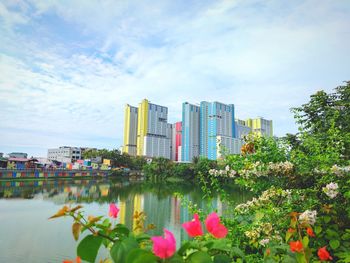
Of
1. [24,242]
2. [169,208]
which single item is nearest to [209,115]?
[169,208]

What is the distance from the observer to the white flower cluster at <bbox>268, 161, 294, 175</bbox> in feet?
5.75

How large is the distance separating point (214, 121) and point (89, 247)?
50.9 metres

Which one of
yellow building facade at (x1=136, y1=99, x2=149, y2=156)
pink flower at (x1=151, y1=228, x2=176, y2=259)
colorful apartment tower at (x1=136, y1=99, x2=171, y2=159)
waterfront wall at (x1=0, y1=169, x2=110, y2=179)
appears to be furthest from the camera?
yellow building facade at (x1=136, y1=99, x2=149, y2=156)

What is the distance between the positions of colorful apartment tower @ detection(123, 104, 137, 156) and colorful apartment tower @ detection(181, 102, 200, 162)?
1234cm

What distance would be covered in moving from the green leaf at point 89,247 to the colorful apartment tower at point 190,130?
51.8m

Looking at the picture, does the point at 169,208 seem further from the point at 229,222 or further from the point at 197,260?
the point at 197,260

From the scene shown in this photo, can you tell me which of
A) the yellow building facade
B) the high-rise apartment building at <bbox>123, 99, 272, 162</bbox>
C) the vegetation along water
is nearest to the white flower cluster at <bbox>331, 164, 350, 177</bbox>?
the vegetation along water

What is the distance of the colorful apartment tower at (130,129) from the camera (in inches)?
2323

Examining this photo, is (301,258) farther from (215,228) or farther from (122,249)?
(122,249)

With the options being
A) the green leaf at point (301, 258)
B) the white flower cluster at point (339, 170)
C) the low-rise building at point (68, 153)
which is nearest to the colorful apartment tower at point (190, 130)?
the low-rise building at point (68, 153)

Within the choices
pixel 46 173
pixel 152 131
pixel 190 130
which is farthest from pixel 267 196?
pixel 152 131

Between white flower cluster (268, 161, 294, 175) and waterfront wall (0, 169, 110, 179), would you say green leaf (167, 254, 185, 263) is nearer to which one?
white flower cluster (268, 161, 294, 175)

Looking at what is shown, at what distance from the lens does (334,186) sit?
1.40 meters

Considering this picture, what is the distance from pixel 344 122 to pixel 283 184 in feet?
12.9
